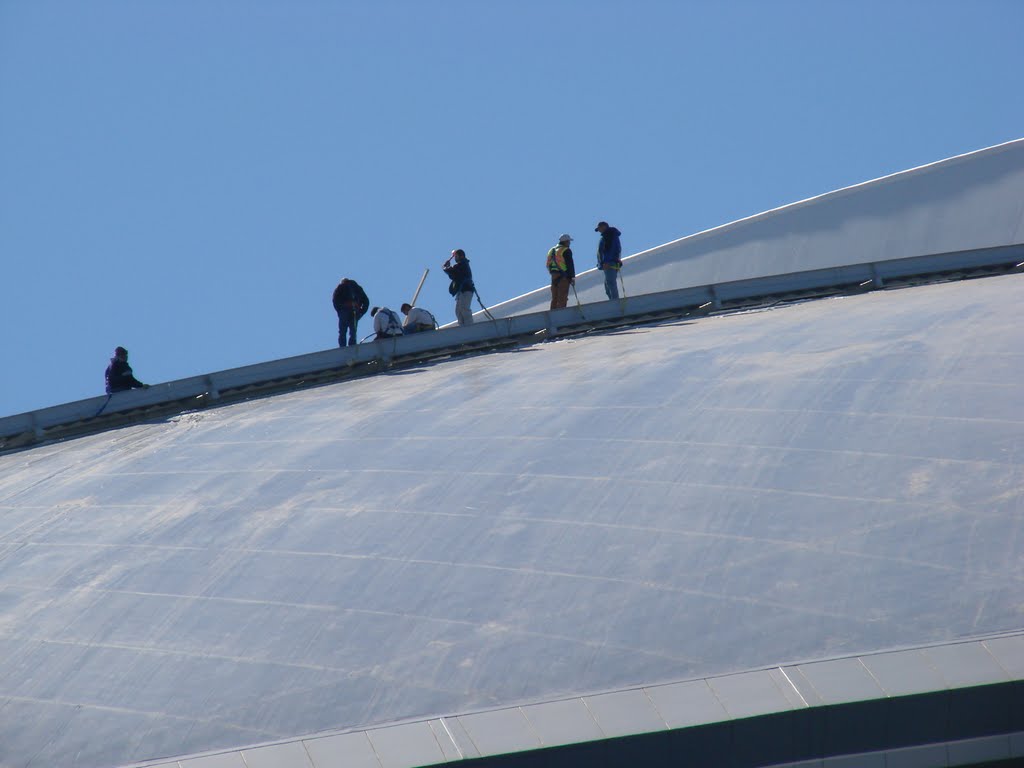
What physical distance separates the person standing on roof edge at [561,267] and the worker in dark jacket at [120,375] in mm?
7192

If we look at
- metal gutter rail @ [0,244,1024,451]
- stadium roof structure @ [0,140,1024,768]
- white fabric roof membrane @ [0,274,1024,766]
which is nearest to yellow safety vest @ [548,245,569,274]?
metal gutter rail @ [0,244,1024,451]

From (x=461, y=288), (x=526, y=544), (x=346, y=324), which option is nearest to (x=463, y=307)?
(x=461, y=288)

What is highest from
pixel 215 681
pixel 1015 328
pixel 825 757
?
pixel 1015 328

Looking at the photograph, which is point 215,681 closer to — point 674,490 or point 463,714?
point 463,714

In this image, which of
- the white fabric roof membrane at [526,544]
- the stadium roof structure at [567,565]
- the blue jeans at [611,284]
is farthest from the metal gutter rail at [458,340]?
the white fabric roof membrane at [526,544]

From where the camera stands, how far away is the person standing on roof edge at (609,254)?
2173 cm

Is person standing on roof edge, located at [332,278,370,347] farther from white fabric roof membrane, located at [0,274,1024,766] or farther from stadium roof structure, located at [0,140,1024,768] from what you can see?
white fabric roof membrane, located at [0,274,1024,766]

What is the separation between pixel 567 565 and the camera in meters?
10.5

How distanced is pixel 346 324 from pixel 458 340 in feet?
7.94

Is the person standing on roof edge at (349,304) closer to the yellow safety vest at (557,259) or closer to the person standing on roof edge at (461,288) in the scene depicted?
the person standing on roof edge at (461,288)

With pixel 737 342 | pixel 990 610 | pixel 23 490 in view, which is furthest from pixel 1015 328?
pixel 23 490

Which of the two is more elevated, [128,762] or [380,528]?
[380,528]

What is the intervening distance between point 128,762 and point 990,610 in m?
6.08

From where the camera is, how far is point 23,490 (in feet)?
49.4
